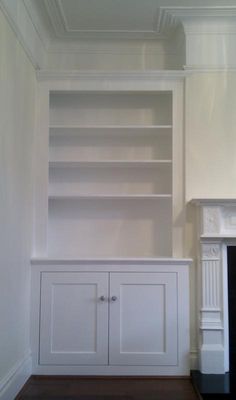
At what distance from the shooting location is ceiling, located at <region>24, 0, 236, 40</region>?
2.85m

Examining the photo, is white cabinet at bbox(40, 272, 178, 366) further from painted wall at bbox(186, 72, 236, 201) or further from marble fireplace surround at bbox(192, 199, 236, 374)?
painted wall at bbox(186, 72, 236, 201)

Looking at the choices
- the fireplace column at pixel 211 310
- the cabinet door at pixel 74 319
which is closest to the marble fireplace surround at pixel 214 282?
the fireplace column at pixel 211 310

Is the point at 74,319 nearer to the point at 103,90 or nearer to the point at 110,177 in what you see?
the point at 110,177

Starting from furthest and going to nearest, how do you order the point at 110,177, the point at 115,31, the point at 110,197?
1. the point at 110,177
2. the point at 115,31
3. the point at 110,197

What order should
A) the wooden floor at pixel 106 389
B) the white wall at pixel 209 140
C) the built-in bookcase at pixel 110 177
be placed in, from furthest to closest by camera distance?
the built-in bookcase at pixel 110 177
the white wall at pixel 209 140
the wooden floor at pixel 106 389

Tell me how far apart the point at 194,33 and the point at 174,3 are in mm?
334

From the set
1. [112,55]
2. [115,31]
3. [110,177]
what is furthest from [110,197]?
[115,31]

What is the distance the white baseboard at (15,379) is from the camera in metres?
2.31

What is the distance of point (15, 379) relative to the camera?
8.21ft

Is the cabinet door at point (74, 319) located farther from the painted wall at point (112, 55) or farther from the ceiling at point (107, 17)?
the ceiling at point (107, 17)

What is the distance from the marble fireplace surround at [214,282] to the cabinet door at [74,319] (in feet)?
2.50

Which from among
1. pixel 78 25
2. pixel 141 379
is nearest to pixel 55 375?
pixel 141 379

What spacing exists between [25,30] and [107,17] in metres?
0.72

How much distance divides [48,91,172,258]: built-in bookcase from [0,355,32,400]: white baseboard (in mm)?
914
